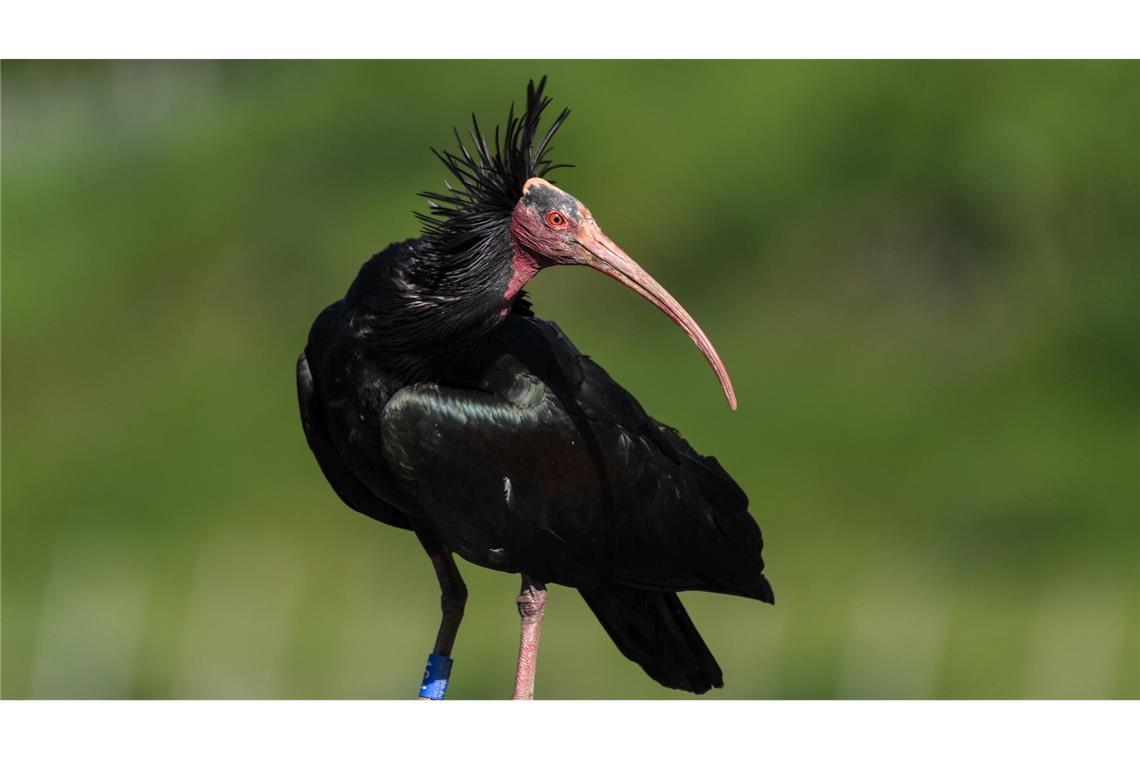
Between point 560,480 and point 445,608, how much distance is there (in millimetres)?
713

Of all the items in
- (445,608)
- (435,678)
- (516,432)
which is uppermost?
(516,432)

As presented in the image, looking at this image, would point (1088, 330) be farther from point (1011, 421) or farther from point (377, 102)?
point (377, 102)

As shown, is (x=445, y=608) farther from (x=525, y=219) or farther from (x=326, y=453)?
(x=525, y=219)

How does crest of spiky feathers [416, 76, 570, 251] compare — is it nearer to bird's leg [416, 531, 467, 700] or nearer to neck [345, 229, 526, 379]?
neck [345, 229, 526, 379]

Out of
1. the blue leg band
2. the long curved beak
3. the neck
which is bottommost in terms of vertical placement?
the blue leg band

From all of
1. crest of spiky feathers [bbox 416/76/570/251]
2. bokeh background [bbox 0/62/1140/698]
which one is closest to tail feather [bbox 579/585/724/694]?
crest of spiky feathers [bbox 416/76/570/251]

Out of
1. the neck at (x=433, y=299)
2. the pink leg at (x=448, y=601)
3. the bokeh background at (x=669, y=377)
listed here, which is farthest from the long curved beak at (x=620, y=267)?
the bokeh background at (x=669, y=377)

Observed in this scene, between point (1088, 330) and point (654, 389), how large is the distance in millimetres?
4078

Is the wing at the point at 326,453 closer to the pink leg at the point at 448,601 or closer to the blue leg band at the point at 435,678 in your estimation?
the pink leg at the point at 448,601

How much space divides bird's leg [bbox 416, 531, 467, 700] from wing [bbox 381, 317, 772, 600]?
397 millimetres

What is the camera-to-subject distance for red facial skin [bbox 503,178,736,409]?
23.3 feet

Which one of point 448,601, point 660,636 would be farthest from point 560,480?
point 660,636

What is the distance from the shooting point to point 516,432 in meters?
7.61

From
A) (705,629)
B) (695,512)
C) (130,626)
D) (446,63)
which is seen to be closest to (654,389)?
(705,629)
